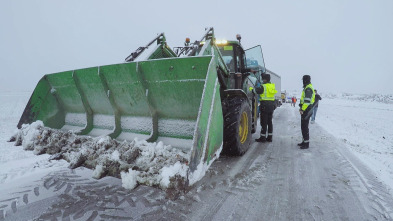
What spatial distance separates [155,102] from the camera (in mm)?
3189

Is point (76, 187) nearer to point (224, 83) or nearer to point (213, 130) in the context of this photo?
point (213, 130)

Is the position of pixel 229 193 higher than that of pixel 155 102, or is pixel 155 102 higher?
pixel 155 102

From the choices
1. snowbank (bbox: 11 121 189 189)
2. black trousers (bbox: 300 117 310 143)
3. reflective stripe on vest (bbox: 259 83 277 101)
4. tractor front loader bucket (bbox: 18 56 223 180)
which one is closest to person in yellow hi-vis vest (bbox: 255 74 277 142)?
reflective stripe on vest (bbox: 259 83 277 101)

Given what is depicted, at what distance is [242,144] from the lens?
406 centimetres

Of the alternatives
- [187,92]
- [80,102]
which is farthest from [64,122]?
[187,92]

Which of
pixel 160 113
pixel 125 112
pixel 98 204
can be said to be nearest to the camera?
pixel 98 204

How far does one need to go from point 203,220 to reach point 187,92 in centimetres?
151

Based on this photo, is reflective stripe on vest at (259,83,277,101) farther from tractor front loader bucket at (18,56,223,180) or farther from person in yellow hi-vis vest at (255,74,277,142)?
tractor front loader bucket at (18,56,223,180)

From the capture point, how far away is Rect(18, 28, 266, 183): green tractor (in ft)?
8.65

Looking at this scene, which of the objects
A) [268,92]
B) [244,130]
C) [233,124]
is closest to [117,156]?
[233,124]

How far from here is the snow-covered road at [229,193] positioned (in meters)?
2.27

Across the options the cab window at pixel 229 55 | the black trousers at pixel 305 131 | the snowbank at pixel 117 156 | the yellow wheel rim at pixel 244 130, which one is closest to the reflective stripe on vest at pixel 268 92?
the black trousers at pixel 305 131

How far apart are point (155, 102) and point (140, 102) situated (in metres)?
0.23

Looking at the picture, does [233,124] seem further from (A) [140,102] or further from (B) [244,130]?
(A) [140,102]
